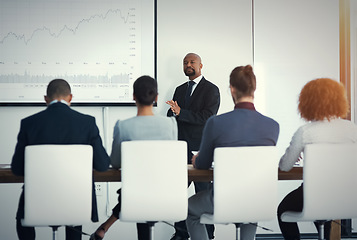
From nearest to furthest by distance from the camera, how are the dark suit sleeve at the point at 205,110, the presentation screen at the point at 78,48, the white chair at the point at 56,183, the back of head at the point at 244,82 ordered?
the white chair at the point at 56,183 → the back of head at the point at 244,82 → the dark suit sleeve at the point at 205,110 → the presentation screen at the point at 78,48

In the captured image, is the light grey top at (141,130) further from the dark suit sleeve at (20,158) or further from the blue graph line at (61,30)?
the blue graph line at (61,30)

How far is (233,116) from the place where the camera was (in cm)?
287

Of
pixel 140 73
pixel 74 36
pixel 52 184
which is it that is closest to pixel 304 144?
pixel 52 184

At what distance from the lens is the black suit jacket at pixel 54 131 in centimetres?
290

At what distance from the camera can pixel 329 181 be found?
9.59 feet

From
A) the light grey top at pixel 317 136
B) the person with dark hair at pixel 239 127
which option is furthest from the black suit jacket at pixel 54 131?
the light grey top at pixel 317 136

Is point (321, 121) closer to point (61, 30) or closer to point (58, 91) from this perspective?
point (58, 91)

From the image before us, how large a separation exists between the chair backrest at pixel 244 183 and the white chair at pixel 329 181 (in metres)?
0.21

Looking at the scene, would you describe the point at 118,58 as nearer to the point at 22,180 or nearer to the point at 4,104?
the point at 4,104

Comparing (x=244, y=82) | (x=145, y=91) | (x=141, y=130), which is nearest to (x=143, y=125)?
(x=141, y=130)

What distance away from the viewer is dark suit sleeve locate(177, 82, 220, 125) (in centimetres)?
448

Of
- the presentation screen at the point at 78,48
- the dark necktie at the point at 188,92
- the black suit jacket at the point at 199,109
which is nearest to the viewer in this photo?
the black suit jacket at the point at 199,109

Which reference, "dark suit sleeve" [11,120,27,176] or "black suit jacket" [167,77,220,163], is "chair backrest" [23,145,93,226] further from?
"black suit jacket" [167,77,220,163]

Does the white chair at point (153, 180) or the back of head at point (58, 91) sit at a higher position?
the back of head at point (58, 91)
